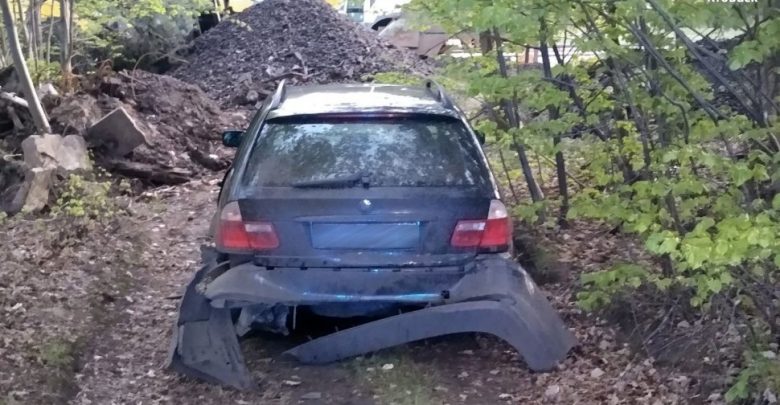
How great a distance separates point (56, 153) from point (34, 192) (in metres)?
0.82

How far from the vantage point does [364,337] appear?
5469 mm

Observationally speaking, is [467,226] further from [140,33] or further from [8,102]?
[140,33]

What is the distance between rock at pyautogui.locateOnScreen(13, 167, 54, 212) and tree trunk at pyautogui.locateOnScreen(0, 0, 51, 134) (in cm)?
145

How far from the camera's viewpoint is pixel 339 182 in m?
5.39

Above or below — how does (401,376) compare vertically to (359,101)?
below

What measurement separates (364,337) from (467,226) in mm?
897

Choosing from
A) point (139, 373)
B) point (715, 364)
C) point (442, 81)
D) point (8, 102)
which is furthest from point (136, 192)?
point (715, 364)

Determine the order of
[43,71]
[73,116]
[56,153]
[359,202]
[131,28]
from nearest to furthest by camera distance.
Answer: [359,202] < [56,153] < [73,116] < [43,71] < [131,28]

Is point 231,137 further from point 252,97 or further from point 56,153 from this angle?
point 252,97

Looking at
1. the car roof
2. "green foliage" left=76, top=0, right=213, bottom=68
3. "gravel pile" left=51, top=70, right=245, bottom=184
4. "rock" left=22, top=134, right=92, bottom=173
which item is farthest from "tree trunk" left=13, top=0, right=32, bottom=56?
the car roof

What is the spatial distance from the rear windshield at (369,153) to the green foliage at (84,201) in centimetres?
416

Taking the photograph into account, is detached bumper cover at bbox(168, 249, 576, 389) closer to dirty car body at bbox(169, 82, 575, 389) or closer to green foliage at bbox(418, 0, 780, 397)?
dirty car body at bbox(169, 82, 575, 389)

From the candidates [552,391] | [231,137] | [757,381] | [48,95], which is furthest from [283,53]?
[757,381]

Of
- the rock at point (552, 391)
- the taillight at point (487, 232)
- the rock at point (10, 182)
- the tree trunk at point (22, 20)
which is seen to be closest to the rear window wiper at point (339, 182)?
the taillight at point (487, 232)
